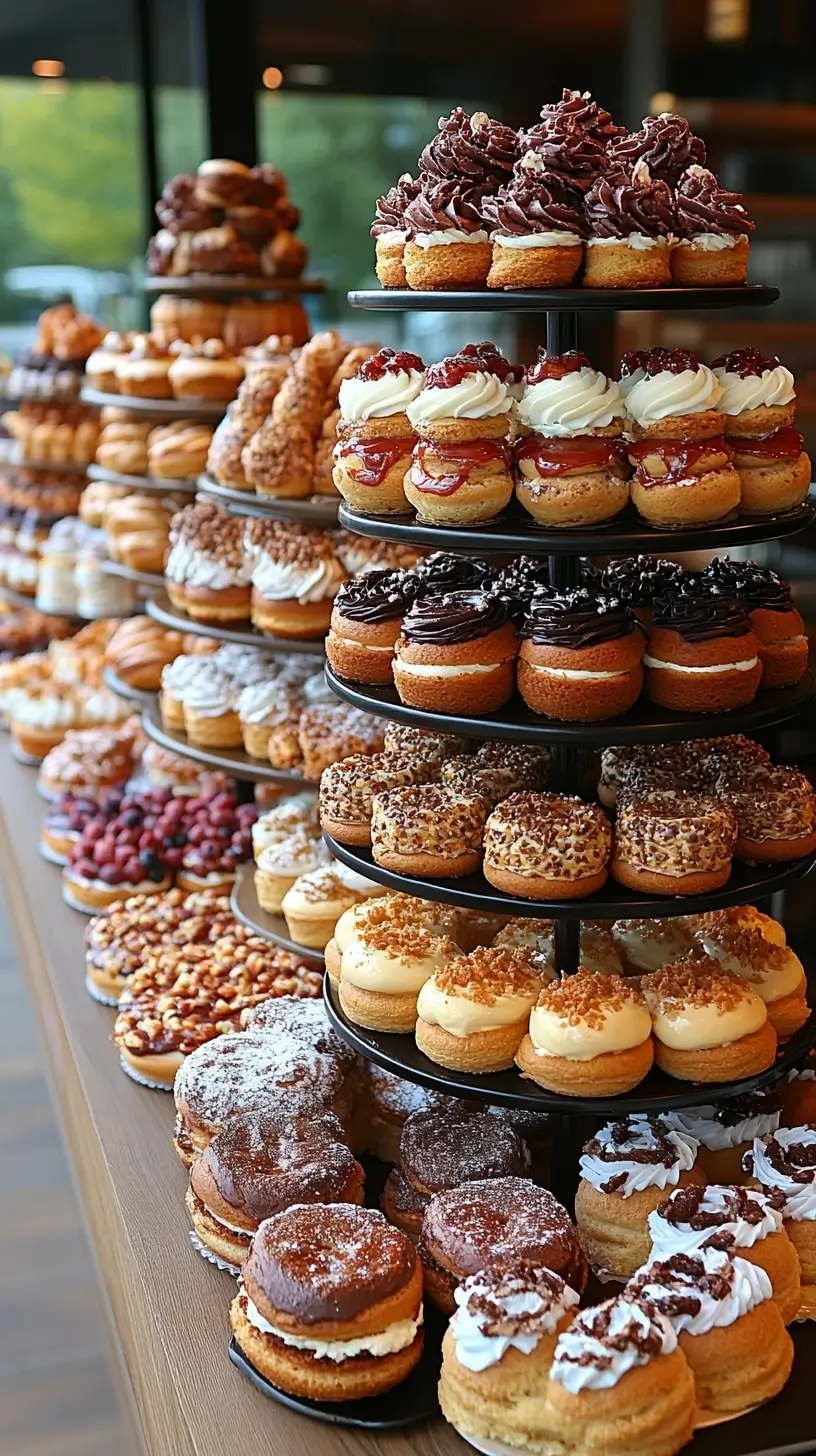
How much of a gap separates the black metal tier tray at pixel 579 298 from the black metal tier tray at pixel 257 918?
145 centimetres

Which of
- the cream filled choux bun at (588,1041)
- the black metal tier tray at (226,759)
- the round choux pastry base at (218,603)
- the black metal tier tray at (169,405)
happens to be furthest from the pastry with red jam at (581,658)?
the black metal tier tray at (169,405)

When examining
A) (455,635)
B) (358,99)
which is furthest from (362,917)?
(358,99)

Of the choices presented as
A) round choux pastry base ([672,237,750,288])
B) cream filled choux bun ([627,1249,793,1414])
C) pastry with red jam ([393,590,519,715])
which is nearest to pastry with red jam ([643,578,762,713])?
pastry with red jam ([393,590,519,715])

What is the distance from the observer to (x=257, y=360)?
388 cm

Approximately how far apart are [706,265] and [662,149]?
18cm

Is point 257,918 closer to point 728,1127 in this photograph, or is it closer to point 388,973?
point 388,973

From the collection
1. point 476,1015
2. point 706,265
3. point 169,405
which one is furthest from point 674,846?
point 169,405

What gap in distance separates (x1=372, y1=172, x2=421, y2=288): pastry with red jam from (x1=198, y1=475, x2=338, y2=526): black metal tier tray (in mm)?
983

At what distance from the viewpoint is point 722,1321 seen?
194 cm

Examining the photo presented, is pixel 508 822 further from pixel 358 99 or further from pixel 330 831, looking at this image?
pixel 358 99

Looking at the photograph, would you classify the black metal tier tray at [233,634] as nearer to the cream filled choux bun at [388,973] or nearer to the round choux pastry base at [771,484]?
the cream filled choux bun at [388,973]

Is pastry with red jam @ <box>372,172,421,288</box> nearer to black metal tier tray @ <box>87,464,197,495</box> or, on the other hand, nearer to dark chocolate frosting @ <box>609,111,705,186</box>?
dark chocolate frosting @ <box>609,111,705,186</box>

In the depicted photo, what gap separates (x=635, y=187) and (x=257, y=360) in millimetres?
1947

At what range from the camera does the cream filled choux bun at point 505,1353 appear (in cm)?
186
